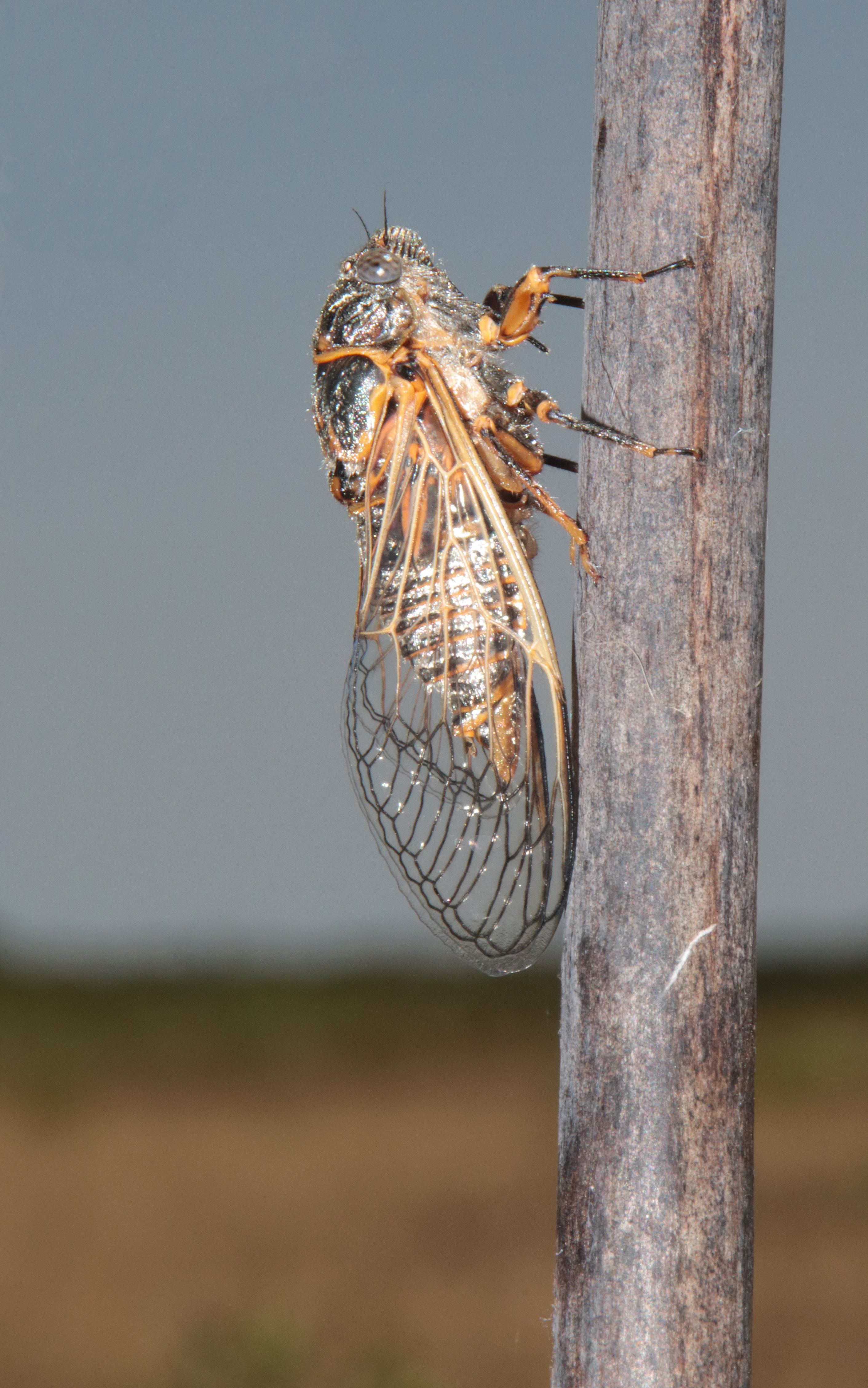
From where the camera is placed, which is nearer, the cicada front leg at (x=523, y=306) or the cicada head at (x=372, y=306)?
the cicada front leg at (x=523, y=306)

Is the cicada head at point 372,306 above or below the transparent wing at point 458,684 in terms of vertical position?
above

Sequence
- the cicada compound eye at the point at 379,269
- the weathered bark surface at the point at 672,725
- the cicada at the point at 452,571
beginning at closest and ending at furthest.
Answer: the weathered bark surface at the point at 672,725 → the cicada at the point at 452,571 → the cicada compound eye at the point at 379,269

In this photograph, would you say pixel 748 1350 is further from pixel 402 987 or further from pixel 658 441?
pixel 402 987

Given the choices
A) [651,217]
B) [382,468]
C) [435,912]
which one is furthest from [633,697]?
[382,468]

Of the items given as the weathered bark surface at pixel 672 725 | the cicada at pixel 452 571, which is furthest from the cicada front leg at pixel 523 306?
the weathered bark surface at pixel 672 725

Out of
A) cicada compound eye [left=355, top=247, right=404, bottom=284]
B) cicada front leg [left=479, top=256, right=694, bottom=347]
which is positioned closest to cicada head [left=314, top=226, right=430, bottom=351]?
cicada compound eye [left=355, top=247, right=404, bottom=284]

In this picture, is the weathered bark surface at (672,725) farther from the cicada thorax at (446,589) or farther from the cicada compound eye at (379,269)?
the cicada compound eye at (379,269)

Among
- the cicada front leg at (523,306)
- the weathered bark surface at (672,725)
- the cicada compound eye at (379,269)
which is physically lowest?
the weathered bark surface at (672,725)

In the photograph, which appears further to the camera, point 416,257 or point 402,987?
point 402,987
